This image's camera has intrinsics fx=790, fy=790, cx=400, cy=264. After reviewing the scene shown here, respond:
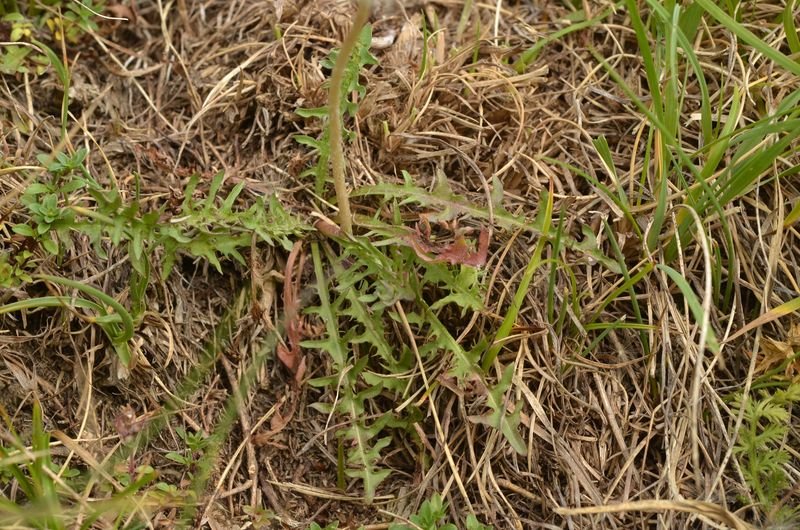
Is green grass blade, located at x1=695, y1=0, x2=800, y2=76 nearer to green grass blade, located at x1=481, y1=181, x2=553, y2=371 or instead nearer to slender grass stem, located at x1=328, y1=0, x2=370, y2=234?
green grass blade, located at x1=481, y1=181, x2=553, y2=371

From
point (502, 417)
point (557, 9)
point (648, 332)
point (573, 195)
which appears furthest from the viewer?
point (557, 9)

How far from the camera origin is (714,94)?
241 cm

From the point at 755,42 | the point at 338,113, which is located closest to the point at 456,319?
the point at 338,113

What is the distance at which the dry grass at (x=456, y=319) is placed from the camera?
202 cm

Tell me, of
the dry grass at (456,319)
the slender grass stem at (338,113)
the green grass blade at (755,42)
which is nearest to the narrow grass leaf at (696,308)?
the dry grass at (456,319)

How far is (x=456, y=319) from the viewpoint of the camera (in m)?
2.17

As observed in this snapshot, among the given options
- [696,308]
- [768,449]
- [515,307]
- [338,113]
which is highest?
[338,113]

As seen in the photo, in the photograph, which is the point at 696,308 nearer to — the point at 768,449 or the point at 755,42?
the point at 768,449

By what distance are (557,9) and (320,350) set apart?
1409 mm

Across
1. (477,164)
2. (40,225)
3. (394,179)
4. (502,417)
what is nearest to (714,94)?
(477,164)

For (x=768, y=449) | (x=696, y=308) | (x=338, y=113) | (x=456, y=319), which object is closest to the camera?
(x=696, y=308)

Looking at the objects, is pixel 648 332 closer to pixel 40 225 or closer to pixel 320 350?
pixel 320 350

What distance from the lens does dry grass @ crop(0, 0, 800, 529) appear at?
202 cm

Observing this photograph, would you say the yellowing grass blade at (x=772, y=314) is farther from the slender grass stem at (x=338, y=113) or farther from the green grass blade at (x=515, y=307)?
the slender grass stem at (x=338, y=113)
